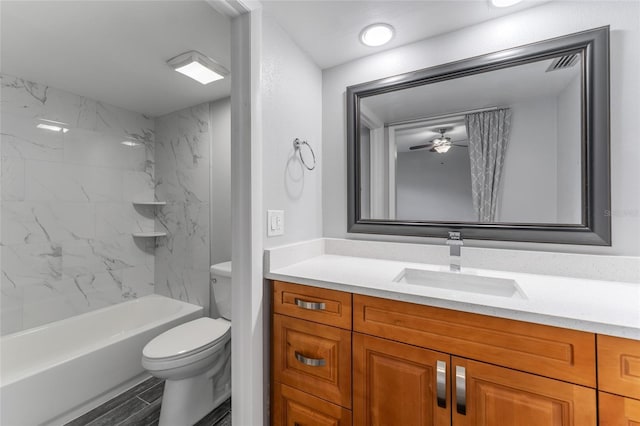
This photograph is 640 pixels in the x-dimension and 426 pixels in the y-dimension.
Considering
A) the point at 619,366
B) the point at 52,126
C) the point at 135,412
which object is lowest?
the point at 135,412

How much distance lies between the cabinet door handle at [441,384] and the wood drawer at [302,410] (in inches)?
14.4

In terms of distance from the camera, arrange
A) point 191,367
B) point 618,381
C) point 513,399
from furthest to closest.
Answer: point 191,367 → point 513,399 → point 618,381

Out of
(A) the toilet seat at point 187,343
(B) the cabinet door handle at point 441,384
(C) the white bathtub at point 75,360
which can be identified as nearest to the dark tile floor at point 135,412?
(C) the white bathtub at point 75,360

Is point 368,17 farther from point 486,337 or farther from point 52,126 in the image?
point 52,126

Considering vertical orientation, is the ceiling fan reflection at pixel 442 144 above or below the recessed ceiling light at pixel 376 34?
below

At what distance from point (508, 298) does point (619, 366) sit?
0.87 ft

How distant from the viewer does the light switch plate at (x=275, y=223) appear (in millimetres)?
1256

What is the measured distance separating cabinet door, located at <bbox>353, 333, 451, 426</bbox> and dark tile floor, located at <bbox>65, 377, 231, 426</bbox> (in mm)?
1132

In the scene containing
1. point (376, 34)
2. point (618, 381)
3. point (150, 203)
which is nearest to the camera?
point (618, 381)

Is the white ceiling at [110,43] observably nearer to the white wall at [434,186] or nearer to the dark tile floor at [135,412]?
the white wall at [434,186]

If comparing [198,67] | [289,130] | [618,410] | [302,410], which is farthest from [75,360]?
[618,410]

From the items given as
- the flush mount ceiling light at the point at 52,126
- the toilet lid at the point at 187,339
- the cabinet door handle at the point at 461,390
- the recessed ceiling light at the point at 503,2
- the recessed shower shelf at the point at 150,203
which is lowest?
the toilet lid at the point at 187,339

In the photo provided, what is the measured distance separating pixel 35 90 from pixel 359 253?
2779mm

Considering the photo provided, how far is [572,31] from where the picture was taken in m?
1.13
